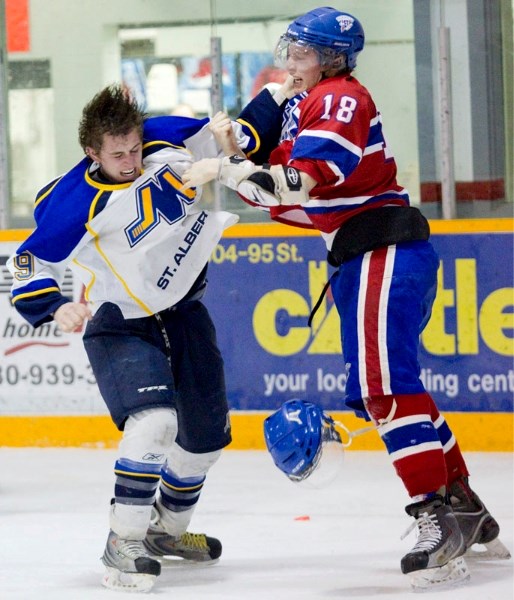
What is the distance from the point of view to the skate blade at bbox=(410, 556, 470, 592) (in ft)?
11.3

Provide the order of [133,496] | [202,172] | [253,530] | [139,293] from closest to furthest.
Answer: [202,172], [133,496], [139,293], [253,530]

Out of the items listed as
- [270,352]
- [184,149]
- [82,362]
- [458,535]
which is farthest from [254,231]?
[458,535]

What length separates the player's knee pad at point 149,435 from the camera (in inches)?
137

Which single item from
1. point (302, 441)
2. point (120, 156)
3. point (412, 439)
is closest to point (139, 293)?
point (120, 156)

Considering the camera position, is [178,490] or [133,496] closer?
[133,496]

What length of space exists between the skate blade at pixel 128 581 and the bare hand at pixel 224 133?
115 cm

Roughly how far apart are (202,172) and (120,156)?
0.25 m

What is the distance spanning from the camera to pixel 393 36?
236 inches

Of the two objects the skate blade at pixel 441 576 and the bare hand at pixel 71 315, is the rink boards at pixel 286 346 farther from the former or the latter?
the bare hand at pixel 71 315

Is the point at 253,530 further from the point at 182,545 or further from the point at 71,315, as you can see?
the point at 71,315

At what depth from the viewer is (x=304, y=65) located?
3.49 meters

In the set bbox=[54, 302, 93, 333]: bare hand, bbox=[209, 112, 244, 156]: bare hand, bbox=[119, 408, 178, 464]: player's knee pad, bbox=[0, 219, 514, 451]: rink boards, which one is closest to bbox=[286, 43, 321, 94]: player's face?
bbox=[209, 112, 244, 156]: bare hand

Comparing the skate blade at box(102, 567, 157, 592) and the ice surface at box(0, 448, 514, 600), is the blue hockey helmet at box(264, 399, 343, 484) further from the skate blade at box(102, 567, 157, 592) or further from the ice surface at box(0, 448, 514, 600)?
the skate blade at box(102, 567, 157, 592)

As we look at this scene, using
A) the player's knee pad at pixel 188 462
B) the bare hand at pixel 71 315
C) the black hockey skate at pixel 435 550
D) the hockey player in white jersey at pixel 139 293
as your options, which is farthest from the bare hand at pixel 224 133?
the black hockey skate at pixel 435 550
